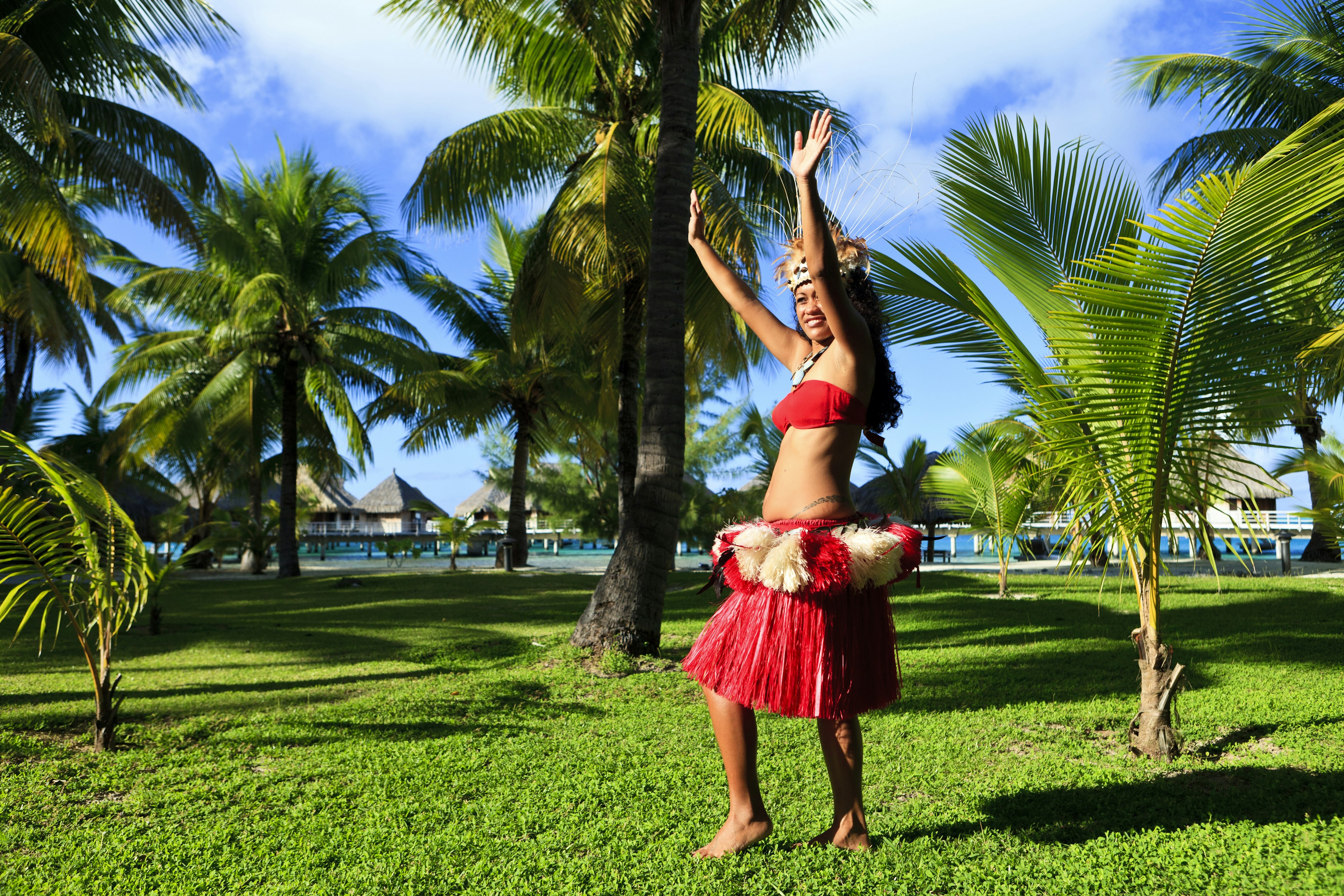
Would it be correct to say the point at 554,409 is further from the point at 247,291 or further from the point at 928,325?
the point at 928,325

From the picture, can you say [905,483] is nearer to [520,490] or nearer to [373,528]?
[520,490]

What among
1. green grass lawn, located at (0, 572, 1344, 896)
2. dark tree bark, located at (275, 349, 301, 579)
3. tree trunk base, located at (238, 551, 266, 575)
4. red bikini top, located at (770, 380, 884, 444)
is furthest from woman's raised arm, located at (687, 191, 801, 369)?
tree trunk base, located at (238, 551, 266, 575)

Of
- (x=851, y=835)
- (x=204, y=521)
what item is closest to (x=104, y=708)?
(x=851, y=835)

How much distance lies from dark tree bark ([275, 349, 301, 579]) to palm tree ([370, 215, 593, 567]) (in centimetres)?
157

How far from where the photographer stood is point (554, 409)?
18594 millimetres

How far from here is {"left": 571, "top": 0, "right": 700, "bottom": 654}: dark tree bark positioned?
237 inches

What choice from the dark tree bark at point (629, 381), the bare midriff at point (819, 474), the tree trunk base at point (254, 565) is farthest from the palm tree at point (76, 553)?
the tree trunk base at point (254, 565)

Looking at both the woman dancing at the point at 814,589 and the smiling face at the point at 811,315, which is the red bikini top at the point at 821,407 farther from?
the smiling face at the point at 811,315

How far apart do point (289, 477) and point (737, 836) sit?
49.8 feet

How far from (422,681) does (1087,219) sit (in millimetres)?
4716

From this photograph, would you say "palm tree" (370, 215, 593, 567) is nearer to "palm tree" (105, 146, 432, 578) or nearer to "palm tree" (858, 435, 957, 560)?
"palm tree" (105, 146, 432, 578)

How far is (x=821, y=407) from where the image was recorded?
7.88 ft

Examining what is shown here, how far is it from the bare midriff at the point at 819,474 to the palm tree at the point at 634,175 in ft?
11.8

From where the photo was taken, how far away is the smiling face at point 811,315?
8.17 feet
